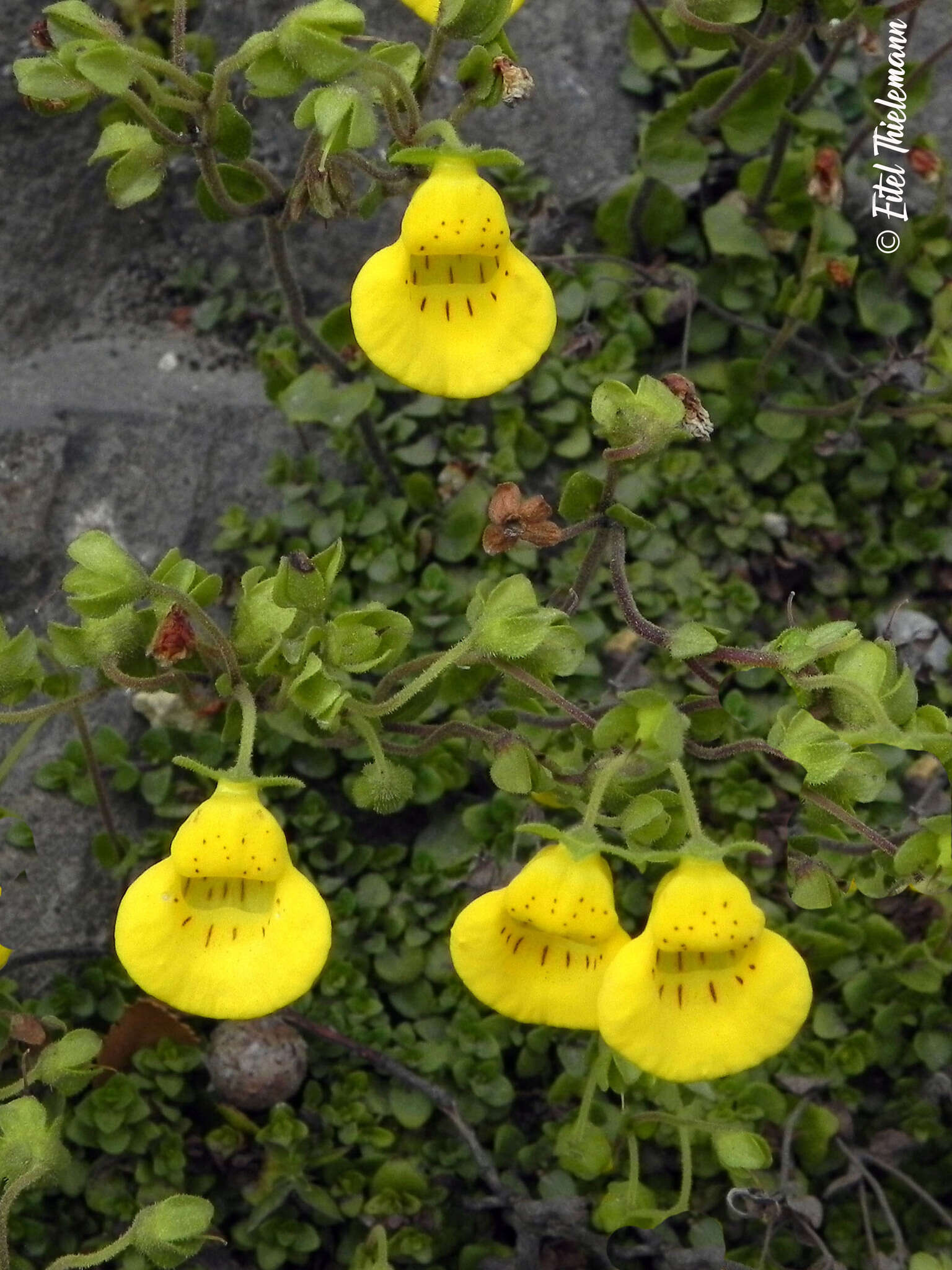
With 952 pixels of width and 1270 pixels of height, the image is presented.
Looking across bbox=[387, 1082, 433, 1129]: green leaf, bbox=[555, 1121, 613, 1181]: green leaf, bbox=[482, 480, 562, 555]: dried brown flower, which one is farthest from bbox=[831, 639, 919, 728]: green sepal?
bbox=[387, 1082, 433, 1129]: green leaf

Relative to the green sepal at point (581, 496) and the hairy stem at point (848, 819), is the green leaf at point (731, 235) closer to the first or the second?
the green sepal at point (581, 496)

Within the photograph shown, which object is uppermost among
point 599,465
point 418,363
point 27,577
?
point 418,363

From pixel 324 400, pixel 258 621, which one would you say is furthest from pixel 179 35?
pixel 258 621

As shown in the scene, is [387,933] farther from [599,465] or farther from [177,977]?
[599,465]

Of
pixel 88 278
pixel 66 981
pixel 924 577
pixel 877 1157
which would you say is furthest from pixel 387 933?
pixel 88 278

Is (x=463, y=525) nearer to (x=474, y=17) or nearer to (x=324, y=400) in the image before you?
(x=324, y=400)

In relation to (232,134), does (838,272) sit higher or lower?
lower
